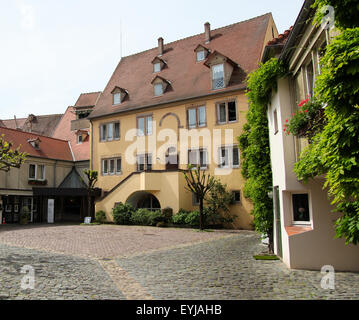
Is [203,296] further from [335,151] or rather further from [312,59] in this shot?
[312,59]

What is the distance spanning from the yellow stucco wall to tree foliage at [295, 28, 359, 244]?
1675 cm

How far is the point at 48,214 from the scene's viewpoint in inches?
1069

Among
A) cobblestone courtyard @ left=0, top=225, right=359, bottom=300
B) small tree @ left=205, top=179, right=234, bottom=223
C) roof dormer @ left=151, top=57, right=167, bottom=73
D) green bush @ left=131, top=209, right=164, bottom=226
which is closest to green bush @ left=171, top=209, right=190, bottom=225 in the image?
green bush @ left=131, top=209, right=164, bottom=226

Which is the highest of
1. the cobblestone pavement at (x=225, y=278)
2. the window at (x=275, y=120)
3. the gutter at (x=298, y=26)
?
the gutter at (x=298, y=26)

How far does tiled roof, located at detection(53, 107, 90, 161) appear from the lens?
32.3 meters

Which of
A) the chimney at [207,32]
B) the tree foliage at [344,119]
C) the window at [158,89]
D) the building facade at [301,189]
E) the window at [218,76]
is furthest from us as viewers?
the chimney at [207,32]

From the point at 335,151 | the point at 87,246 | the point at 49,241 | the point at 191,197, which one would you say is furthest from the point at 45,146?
the point at 335,151

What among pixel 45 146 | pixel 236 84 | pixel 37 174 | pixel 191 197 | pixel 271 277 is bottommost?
pixel 271 277

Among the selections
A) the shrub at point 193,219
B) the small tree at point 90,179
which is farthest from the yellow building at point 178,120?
the shrub at point 193,219

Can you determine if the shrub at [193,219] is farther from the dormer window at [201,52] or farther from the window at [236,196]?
the dormer window at [201,52]

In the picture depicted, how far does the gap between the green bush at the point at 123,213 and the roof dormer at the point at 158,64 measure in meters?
12.5

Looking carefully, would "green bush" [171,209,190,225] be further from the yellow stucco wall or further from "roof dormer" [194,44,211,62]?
"roof dormer" [194,44,211,62]

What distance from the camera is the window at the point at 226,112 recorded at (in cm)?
2297
